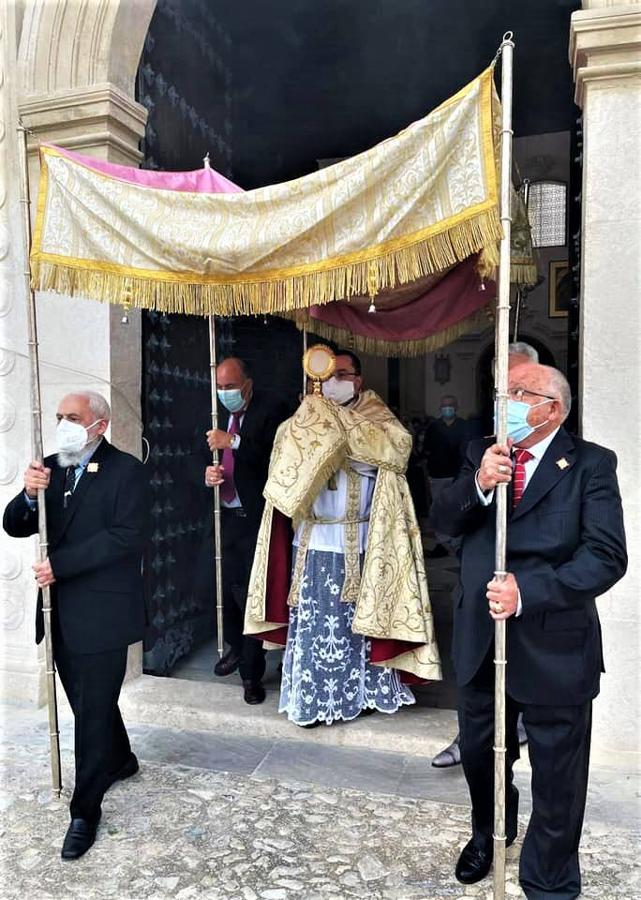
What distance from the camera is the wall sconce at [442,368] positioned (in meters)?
14.9

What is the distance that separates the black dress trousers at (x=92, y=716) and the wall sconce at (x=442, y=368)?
12372 millimetres

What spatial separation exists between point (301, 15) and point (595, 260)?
368 centimetres

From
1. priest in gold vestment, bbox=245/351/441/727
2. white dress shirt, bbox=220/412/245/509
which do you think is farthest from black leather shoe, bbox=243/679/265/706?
white dress shirt, bbox=220/412/245/509

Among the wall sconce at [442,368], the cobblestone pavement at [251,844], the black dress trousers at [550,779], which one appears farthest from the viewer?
the wall sconce at [442,368]

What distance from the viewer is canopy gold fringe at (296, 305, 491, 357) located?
3.88 meters

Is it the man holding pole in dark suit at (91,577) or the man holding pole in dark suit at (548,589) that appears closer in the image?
the man holding pole in dark suit at (548,589)

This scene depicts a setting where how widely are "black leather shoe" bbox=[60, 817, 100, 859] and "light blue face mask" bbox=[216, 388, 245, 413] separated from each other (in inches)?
88.9

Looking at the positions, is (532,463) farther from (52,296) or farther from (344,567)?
(52,296)

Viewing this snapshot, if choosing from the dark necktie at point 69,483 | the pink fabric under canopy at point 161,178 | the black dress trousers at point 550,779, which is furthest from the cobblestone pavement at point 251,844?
the pink fabric under canopy at point 161,178

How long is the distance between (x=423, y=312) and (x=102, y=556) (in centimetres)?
195

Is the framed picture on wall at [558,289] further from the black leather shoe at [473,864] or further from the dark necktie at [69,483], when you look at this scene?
the black leather shoe at [473,864]

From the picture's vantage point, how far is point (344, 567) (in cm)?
403

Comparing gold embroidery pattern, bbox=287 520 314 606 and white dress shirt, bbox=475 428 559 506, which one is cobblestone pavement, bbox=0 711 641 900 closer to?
gold embroidery pattern, bbox=287 520 314 606

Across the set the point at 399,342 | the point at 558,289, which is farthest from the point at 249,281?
the point at 558,289
